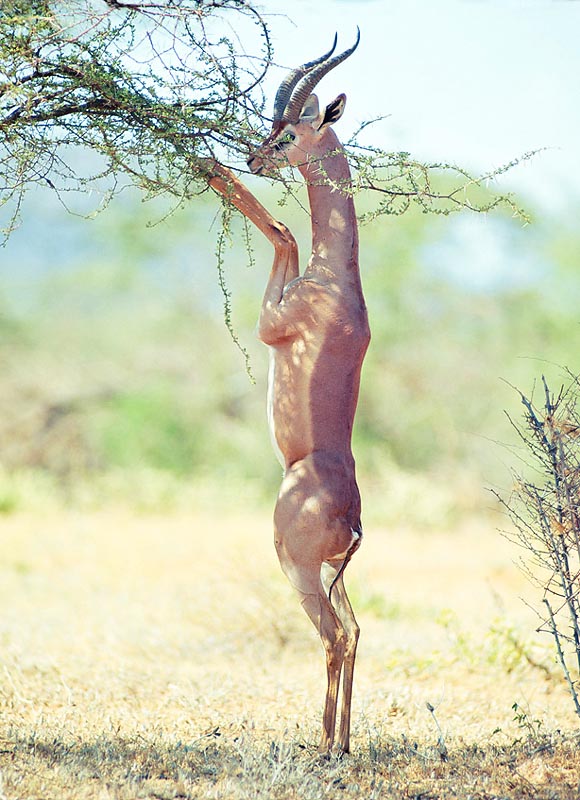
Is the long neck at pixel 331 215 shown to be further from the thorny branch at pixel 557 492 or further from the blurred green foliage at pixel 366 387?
the blurred green foliage at pixel 366 387

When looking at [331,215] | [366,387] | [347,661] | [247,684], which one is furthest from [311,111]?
[366,387]

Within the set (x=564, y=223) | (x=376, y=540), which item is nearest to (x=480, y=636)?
(x=376, y=540)

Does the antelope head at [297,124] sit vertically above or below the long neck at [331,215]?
above

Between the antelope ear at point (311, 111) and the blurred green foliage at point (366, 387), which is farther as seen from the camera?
the blurred green foliage at point (366, 387)

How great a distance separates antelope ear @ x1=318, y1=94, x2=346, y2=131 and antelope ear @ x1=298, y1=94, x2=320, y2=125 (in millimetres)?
47

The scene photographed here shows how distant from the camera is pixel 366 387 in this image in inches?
838

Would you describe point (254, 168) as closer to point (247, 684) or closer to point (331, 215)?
point (331, 215)

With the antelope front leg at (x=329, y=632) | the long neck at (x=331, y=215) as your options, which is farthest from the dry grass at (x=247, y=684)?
the long neck at (x=331, y=215)

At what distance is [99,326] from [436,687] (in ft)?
96.2

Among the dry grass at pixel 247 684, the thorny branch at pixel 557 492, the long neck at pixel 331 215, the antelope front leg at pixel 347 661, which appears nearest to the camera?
the dry grass at pixel 247 684

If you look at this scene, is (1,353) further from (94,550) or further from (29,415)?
(94,550)

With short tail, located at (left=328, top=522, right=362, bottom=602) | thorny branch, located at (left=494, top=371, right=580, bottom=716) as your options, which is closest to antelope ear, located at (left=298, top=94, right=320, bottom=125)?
thorny branch, located at (left=494, top=371, right=580, bottom=716)

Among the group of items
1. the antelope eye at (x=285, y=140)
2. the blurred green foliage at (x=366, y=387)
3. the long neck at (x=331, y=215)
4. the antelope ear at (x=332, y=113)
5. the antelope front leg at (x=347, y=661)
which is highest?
the blurred green foliage at (x=366, y=387)

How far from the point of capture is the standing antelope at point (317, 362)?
506 cm
